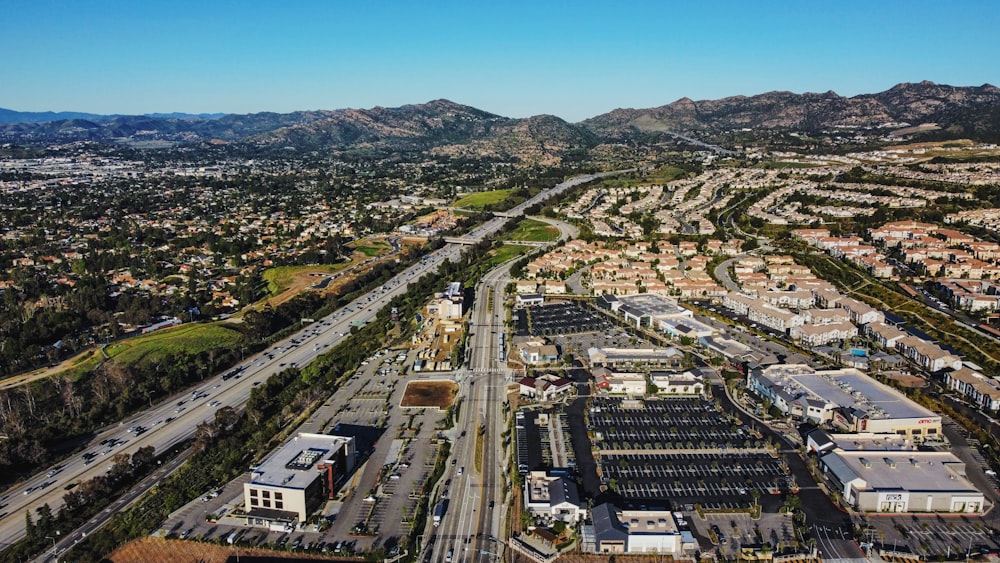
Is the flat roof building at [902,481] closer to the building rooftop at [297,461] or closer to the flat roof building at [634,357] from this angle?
the flat roof building at [634,357]

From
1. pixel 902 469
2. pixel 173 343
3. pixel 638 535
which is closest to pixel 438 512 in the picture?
pixel 638 535

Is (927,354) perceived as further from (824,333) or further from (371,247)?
(371,247)

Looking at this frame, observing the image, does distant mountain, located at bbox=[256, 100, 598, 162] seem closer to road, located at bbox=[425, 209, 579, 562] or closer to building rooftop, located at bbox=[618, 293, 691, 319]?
building rooftop, located at bbox=[618, 293, 691, 319]

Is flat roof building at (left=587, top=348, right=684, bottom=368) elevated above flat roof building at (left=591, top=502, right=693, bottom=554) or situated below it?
above

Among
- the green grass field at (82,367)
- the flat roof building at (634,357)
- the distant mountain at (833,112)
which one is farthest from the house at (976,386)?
the distant mountain at (833,112)

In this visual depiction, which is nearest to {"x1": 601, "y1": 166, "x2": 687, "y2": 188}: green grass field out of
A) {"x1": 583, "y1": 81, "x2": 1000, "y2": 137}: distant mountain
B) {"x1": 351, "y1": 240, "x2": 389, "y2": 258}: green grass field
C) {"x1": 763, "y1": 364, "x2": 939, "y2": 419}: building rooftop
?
{"x1": 351, "y1": 240, "x2": 389, "y2": 258}: green grass field
